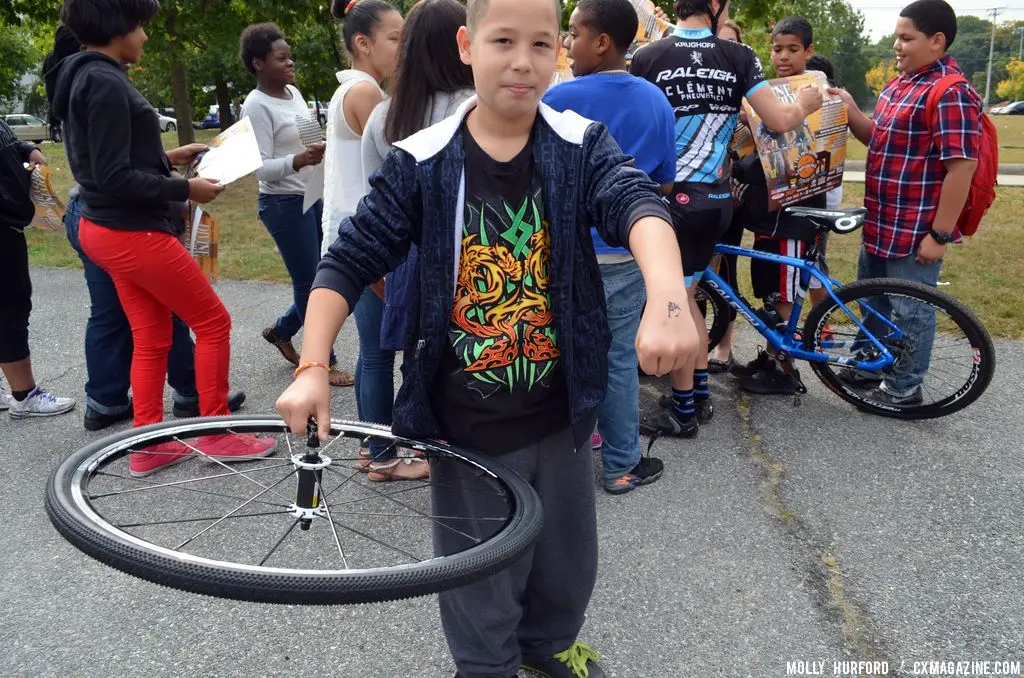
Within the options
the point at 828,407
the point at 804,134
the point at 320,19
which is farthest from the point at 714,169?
the point at 320,19

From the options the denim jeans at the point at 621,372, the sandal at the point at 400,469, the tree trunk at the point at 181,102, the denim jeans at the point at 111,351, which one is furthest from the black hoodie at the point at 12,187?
the tree trunk at the point at 181,102

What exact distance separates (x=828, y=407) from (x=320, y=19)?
43.7ft

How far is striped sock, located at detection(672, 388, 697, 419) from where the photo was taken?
3.98 m

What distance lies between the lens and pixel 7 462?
3.98 m

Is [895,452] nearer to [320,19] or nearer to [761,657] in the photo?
[761,657]

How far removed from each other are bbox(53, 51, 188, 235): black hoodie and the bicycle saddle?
3.13 meters

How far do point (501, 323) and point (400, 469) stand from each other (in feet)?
6.56

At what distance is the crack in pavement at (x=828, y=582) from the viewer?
248cm

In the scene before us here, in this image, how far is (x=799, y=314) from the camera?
4312mm

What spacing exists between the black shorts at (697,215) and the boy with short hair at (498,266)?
1950 millimetres

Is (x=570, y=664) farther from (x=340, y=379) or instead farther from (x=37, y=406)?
(x=37, y=406)

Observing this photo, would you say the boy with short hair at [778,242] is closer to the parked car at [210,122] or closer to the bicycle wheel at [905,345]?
the bicycle wheel at [905,345]

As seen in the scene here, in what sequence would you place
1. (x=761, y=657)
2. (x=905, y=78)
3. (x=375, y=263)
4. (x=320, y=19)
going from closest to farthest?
1. (x=375, y=263)
2. (x=761, y=657)
3. (x=905, y=78)
4. (x=320, y=19)

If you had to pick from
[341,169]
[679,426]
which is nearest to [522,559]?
[341,169]
